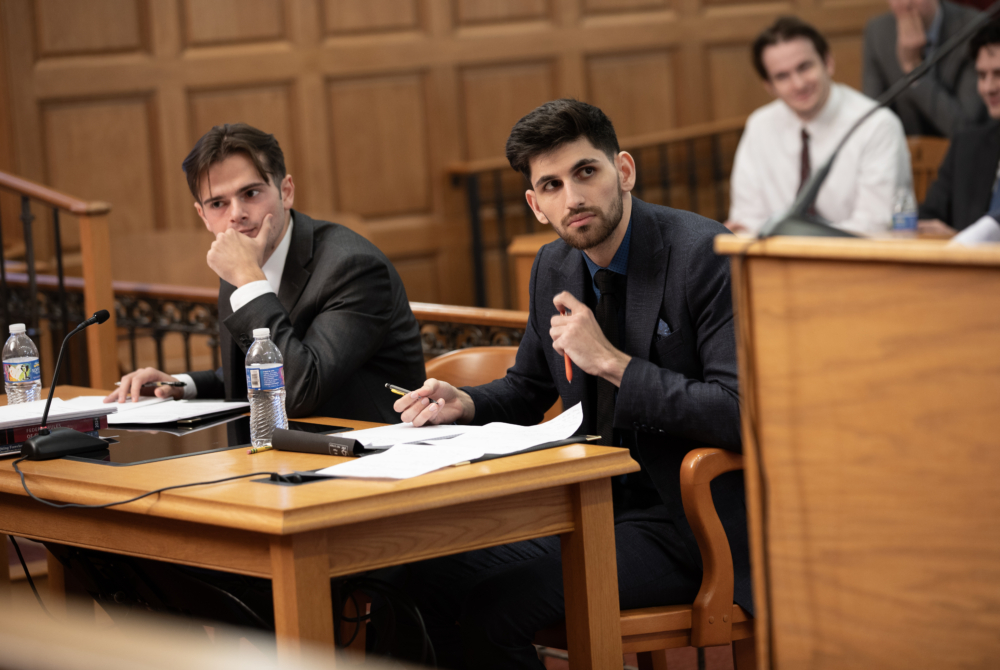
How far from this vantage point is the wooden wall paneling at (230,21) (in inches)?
205

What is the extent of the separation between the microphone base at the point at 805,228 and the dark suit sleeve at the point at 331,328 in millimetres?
1112

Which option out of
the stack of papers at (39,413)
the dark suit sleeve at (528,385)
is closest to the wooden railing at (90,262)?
the stack of papers at (39,413)

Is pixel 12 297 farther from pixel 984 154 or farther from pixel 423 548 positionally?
pixel 984 154

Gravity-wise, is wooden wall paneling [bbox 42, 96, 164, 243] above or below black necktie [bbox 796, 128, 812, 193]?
above

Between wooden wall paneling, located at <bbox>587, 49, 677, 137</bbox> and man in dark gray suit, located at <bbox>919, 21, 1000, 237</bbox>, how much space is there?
206 cm

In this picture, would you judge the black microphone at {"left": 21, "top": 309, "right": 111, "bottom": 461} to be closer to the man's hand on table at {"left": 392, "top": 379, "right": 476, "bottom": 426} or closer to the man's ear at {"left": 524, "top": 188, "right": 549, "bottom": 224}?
the man's hand on table at {"left": 392, "top": 379, "right": 476, "bottom": 426}

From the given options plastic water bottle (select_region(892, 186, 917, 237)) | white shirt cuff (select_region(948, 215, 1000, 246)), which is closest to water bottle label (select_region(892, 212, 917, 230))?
plastic water bottle (select_region(892, 186, 917, 237))

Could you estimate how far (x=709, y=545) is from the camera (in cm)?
175

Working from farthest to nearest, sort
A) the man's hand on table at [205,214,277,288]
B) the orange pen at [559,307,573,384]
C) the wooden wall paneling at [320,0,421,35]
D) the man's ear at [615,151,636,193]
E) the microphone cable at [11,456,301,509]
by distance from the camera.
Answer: the wooden wall paneling at [320,0,421,35] < the man's hand on table at [205,214,277,288] < the man's ear at [615,151,636,193] < the orange pen at [559,307,573,384] < the microphone cable at [11,456,301,509]

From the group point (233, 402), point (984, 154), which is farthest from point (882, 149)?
point (233, 402)

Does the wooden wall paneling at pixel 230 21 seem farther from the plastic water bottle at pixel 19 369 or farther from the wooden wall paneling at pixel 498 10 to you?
the plastic water bottle at pixel 19 369

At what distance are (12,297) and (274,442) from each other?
10.2 ft

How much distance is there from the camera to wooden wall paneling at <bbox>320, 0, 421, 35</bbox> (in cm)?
543

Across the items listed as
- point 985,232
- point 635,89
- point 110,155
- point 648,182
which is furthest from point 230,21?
point 985,232
